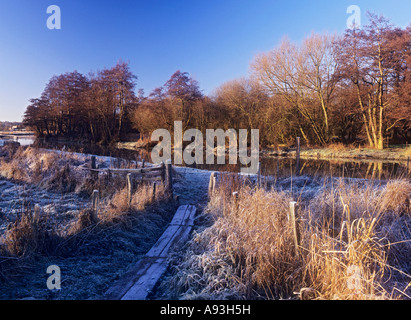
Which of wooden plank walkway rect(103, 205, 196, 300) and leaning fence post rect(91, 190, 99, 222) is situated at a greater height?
leaning fence post rect(91, 190, 99, 222)

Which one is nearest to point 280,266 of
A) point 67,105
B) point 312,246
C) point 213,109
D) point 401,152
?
point 312,246

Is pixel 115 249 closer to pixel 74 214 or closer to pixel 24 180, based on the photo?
pixel 74 214

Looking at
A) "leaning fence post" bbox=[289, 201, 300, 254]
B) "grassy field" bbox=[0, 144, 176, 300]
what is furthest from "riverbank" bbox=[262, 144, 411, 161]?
"leaning fence post" bbox=[289, 201, 300, 254]

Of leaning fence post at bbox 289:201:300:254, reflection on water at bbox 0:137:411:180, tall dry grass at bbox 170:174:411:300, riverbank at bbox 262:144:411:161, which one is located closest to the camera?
tall dry grass at bbox 170:174:411:300

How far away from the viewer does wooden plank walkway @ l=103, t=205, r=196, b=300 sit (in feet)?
9.10

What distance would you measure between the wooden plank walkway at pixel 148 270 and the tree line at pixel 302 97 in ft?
68.7

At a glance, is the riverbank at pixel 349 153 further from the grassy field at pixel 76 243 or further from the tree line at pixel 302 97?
the grassy field at pixel 76 243

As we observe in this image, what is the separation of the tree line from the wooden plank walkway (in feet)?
68.7

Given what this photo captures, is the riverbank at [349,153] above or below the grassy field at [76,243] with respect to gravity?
above

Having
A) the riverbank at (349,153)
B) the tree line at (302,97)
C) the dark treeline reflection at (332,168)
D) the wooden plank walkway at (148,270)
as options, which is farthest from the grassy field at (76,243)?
the tree line at (302,97)

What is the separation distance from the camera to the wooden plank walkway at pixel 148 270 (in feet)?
9.10

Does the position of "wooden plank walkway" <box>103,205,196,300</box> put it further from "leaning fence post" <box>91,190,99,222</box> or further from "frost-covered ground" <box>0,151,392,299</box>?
"leaning fence post" <box>91,190,99,222</box>

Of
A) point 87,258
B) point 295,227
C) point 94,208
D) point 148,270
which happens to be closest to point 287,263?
point 295,227
